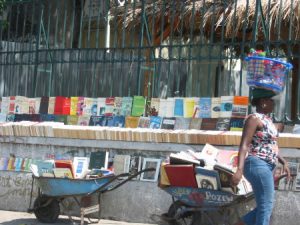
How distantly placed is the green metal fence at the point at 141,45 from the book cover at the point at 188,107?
0.95ft

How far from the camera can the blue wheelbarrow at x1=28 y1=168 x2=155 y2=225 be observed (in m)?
8.29

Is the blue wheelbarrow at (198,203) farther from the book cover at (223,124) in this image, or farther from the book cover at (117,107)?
→ the book cover at (117,107)

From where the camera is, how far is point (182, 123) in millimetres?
9031

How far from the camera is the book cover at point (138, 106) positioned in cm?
942

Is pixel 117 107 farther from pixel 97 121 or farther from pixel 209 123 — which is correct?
pixel 209 123

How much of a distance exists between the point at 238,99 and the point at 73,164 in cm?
228

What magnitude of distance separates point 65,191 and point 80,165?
28.1 inches

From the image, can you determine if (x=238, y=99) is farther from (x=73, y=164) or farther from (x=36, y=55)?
(x=36, y=55)

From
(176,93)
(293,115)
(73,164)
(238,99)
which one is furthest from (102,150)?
(293,115)

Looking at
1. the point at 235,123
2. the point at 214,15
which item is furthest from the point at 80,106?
the point at 235,123

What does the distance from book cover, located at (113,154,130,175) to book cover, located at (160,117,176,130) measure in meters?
0.64

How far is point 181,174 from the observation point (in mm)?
7062

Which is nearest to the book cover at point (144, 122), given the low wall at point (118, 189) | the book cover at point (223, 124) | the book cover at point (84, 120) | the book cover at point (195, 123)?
the low wall at point (118, 189)

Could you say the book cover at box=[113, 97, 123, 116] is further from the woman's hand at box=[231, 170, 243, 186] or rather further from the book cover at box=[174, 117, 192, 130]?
the woman's hand at box=[231, 170, 243, 186]
